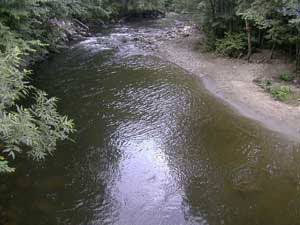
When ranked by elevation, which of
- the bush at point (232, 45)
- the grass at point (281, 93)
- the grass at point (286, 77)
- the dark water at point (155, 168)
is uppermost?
the bush at point (232, 45)

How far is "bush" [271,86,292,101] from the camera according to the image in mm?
14984

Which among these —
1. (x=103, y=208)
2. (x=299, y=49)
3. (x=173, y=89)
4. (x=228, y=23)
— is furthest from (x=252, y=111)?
(x=228, y=23)

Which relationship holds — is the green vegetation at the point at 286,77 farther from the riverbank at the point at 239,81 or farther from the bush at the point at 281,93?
the bush at the point at 281,93

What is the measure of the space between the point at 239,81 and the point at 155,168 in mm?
8359

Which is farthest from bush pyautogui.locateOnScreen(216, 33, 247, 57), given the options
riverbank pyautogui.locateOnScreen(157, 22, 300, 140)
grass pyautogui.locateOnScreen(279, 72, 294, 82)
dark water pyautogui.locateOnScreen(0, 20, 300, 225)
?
dark water pyautogui.locateOnScreen(0, 20, 300, 225)

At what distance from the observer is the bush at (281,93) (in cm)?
1498

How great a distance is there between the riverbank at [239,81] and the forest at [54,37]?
1.27 meters

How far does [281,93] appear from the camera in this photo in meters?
15.2

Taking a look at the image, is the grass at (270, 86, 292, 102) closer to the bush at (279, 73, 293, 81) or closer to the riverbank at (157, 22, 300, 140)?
the riverbank at (157, 22, 300, 140)

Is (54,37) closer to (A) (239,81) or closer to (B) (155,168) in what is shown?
(A) (239,81)

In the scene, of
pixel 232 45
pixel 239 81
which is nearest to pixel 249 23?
pixel 232 45

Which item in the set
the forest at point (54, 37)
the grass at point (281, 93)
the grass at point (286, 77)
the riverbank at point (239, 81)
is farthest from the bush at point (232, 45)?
the grass at point (281, 93)

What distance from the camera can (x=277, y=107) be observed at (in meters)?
14.4

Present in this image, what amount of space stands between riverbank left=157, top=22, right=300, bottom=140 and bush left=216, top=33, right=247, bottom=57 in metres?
0.62
